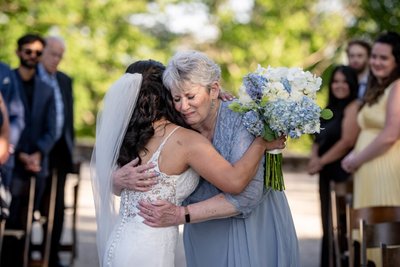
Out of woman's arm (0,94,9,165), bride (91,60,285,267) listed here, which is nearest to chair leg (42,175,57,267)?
woman's arm (0,94,9,165)

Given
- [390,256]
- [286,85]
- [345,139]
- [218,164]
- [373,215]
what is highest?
[345,139]

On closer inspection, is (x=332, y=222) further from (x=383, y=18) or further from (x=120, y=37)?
(x=120, y=37)

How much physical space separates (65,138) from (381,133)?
3.48 meters

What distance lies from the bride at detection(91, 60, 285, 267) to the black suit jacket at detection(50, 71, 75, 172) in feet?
15.3

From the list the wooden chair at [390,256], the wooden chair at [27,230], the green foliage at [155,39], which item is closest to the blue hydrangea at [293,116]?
the wooden chair at [390,256]

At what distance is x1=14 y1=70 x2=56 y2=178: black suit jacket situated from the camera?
918 centimetres

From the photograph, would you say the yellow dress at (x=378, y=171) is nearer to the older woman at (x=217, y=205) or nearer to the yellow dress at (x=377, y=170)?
the yellow dress at (x=377, y=170)

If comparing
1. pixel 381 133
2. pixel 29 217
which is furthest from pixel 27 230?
pixel 381 133

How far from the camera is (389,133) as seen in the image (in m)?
7.40

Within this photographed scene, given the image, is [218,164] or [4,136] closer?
[218,164]

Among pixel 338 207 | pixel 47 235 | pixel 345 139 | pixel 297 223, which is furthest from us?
pixel 297 223

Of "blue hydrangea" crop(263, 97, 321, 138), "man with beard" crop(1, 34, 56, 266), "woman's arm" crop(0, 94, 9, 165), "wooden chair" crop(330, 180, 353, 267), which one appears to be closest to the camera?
"blue hydrangea" crop(263, 97, 321, 138)

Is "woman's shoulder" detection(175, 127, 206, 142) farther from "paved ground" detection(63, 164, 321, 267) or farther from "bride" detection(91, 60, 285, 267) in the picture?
"paved ground" detection(63, 164, 321, 267)

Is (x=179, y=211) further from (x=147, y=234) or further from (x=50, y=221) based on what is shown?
(x=50, y=221)
